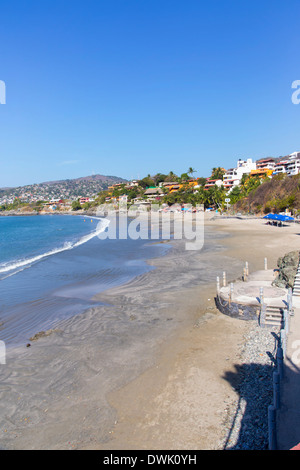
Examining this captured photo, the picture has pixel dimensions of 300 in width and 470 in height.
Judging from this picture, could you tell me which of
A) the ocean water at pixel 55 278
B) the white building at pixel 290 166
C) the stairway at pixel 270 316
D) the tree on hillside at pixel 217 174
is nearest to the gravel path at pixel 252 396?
the stairway at pixel 270 316

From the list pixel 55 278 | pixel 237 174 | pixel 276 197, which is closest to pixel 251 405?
pixel 55 278

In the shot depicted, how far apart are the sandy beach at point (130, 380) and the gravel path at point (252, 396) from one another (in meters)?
0.19

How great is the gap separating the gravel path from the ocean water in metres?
8.88

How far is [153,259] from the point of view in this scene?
28.2 m

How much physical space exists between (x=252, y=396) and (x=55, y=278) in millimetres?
17930

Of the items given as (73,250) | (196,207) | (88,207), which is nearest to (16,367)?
(73,250)

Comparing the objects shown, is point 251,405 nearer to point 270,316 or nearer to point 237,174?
point 270,316

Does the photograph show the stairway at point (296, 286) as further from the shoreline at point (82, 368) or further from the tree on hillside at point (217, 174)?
the tree on hillside at point (217, 174)

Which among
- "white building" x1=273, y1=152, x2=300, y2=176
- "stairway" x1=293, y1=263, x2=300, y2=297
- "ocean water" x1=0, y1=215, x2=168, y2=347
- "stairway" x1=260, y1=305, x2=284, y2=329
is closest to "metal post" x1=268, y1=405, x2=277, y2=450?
"stairway" x1=260, y1=305, x2=284, y2=329

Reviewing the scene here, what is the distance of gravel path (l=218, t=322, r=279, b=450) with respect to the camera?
669 cm

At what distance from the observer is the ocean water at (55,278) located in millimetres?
14734

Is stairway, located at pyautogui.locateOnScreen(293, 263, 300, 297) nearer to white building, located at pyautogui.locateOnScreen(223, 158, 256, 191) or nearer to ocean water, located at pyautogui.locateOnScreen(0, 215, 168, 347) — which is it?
ocean water, located at pyautogui.locateOnScreen(0, 215, 168, 347)

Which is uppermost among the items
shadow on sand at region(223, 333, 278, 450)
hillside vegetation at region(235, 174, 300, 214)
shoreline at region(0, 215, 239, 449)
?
hillside vegetation at region(235, 174, 300, 214)
